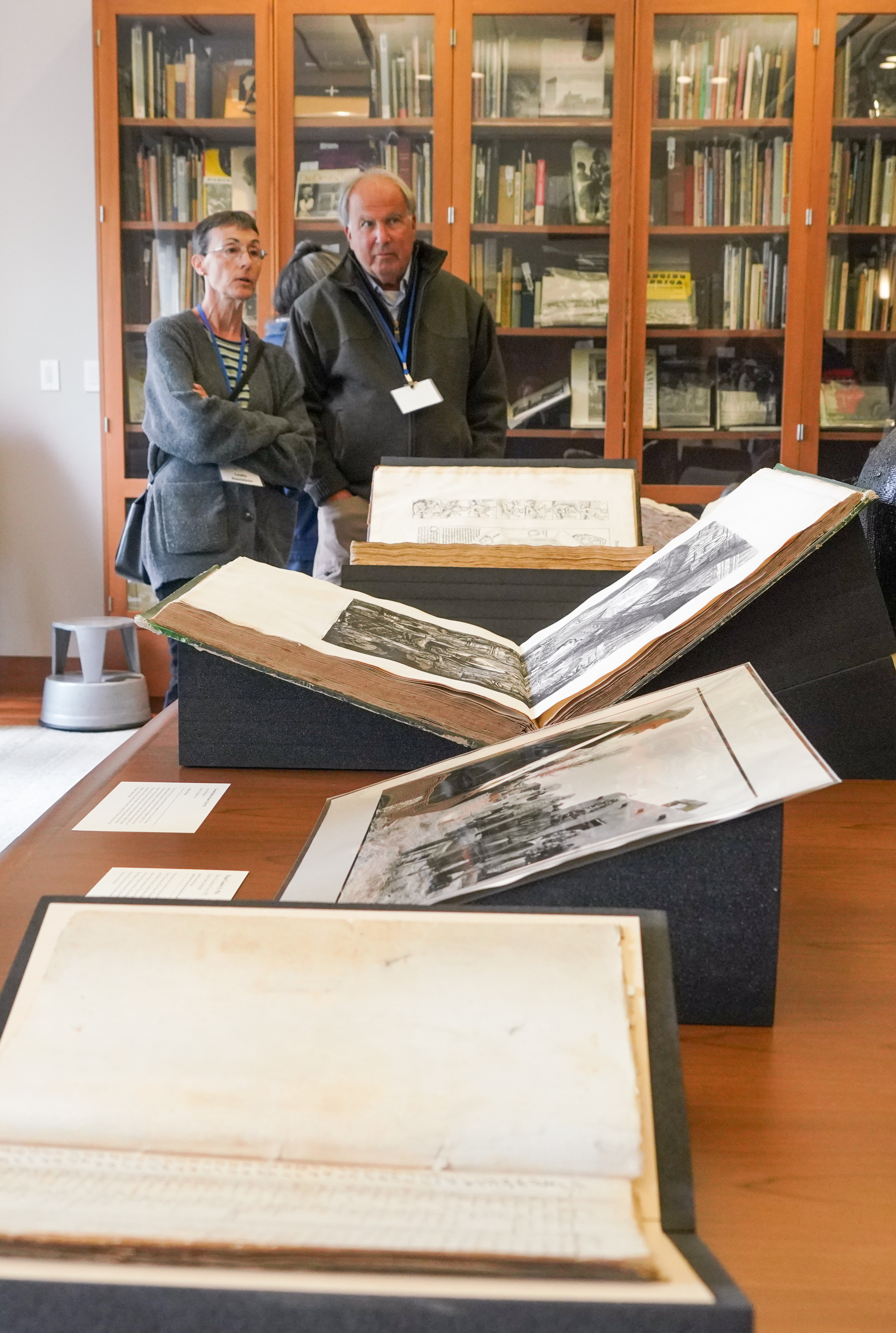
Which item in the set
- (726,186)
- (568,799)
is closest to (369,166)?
(726,186)

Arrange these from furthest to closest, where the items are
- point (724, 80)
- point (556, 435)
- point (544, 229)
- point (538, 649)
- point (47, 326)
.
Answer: point (47, 326) < point (556, 435) < point (544, 229) < point (724, 80) < point (538, 649)

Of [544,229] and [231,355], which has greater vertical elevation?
[544,229]

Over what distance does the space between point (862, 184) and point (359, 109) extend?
1513mm

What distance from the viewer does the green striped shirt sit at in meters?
2.77

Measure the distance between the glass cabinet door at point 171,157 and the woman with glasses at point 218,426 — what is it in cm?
104

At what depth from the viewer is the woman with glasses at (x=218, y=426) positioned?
8.71 ft

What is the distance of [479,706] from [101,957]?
425 mm

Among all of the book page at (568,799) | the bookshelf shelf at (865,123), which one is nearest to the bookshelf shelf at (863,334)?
the bookshelf shelf at (865,123)

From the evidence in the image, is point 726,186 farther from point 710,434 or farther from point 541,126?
point 710,434

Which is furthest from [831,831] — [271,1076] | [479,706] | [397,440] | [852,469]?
[852,469]

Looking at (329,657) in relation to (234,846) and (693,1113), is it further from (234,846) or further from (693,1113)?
(693,1113)

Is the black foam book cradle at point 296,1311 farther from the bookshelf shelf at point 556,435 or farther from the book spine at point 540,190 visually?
the book spine at point 540,190

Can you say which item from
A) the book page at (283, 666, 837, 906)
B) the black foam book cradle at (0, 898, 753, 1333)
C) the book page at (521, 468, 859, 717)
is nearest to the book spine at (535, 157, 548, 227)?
the book page at (521, 468, 859, 717)

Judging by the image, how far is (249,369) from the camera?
2750mm
